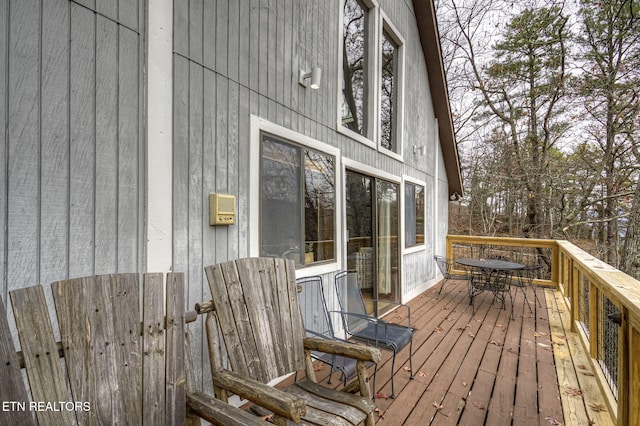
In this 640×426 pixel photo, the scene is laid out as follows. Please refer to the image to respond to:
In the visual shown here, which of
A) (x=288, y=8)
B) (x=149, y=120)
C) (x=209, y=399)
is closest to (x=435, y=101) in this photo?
(x=288, y=8)

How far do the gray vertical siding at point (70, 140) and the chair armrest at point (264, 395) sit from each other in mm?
806

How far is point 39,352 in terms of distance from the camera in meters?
0.99

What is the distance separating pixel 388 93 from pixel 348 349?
439cm

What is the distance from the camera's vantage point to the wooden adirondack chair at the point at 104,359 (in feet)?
3.14

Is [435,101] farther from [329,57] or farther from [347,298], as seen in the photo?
[347,298]

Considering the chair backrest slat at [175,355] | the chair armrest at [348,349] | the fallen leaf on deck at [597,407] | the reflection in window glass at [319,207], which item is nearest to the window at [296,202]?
the reflection in window glass at [319,207]

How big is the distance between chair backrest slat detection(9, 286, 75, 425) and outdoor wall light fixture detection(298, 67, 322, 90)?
97.8 inches

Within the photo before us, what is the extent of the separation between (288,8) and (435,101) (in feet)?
15.9

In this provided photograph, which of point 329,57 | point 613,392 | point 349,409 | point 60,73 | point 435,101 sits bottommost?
point 613,392

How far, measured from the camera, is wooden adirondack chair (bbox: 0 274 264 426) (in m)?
0.96

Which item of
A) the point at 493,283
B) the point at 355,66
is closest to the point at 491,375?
the point at 493,283

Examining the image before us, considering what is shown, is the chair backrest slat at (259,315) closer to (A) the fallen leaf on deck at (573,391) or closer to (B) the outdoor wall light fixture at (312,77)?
(B) the outdoor wall light fixture at (312,77)

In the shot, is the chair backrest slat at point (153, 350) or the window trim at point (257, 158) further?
the window trim at point (257, 158)

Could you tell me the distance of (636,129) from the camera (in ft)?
24.1
